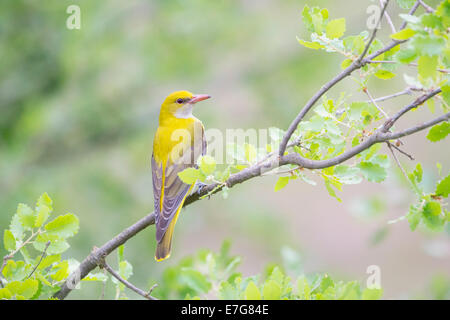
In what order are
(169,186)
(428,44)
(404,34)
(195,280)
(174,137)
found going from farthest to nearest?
1. (174,137)
2. (169,186)
3. (195,280)
4. (404,34)
5. (428,44)

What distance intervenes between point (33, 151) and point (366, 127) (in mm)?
5170

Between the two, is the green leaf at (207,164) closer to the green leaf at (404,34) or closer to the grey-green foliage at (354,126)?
the grey-green foliage at (354,126)

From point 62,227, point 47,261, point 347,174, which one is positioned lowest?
point 47,261

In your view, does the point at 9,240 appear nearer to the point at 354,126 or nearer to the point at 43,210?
the point at 43,210

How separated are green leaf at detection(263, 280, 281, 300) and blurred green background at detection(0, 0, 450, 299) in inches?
138

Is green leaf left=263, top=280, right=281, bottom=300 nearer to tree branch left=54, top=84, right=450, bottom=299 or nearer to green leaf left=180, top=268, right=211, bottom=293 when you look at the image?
tree branch left=54, top=84, right=450, bottom=299

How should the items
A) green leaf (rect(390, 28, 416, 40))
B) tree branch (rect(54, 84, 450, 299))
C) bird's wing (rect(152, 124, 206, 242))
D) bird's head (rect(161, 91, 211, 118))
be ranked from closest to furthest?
green leaf (rect(390, 28, 416, 40)) → tree branch (rect(54, 84, 450, 299)) → bird's wing (rect(152, 124, 206, 242)) → bird's head (rect(161, 91, 211, 118))

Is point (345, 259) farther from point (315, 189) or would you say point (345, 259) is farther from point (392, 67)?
point (392, 67)

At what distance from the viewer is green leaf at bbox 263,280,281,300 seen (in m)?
1.97

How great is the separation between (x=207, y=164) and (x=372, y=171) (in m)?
0.64

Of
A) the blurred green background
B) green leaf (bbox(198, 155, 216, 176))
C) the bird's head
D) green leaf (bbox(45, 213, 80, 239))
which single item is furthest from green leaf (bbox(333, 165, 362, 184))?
the blurred green background

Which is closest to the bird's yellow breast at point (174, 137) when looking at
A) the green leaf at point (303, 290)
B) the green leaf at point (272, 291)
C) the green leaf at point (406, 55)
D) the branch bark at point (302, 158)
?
the branch bark at point (302, 158)

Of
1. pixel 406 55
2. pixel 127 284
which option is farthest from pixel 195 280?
pixel 406 55

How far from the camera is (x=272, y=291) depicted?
1.98m
